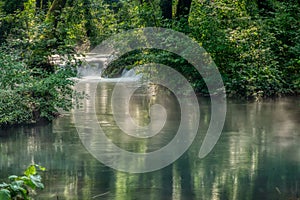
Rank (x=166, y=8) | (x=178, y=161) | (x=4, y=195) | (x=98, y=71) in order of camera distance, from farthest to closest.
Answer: (x=98, y=71)
(x=166, y=8)
(x=178, y=161)
(x=4, y=195)

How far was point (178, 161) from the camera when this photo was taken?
36.2 feet

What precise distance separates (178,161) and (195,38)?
30.7 ft

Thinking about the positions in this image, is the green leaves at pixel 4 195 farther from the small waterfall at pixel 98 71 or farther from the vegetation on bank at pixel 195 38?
the small waterfall at pixel 98 71

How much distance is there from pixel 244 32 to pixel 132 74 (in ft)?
27.5

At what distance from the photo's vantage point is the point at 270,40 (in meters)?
19.9

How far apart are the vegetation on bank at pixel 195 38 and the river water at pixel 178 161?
1.69m

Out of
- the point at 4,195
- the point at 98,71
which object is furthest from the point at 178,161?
the point at 98,71

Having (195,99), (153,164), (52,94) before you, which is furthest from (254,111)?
(153,164)

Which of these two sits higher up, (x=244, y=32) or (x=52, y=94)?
(x=244, y=32)

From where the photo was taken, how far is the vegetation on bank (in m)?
15.3

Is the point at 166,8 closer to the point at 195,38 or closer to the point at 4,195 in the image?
the point at 195,38

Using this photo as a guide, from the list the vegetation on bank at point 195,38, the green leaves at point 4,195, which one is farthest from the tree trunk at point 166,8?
the green leaves at point 4,195

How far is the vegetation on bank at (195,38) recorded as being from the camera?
15328 millimetres

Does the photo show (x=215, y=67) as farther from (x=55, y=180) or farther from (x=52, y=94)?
(x=55, y=180)
